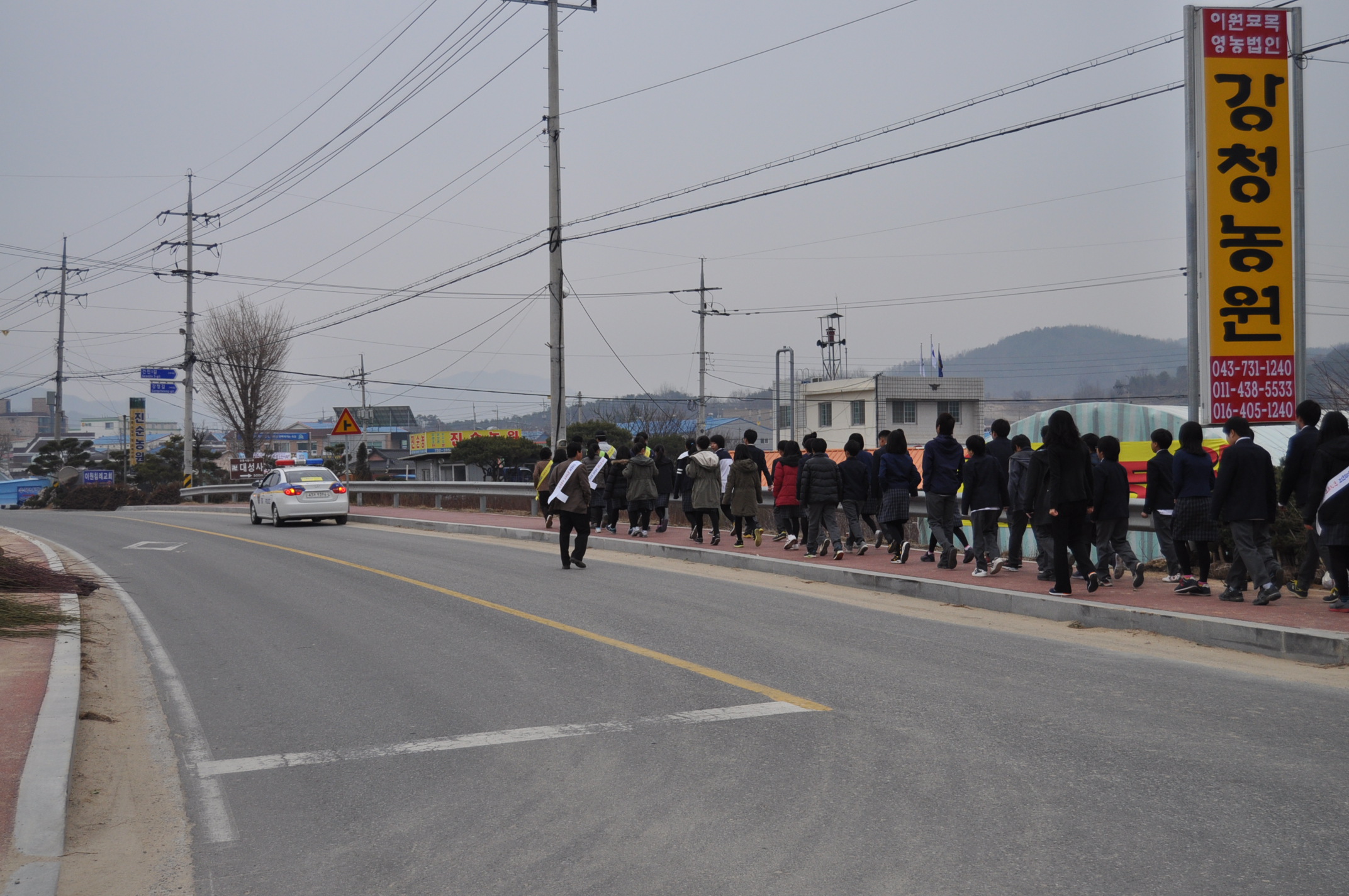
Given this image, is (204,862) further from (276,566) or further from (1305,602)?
(276,566)

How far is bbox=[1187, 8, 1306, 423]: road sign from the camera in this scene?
44.4 ft

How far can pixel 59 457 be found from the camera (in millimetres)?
62438

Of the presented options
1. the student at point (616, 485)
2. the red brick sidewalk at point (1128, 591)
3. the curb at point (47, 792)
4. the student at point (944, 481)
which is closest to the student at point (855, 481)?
the red brick sidewalk at point (1128, 591)

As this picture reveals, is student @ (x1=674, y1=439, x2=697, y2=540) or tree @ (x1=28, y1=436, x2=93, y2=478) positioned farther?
tree @ (x1=28, y1=436, x2=93, y2=478)

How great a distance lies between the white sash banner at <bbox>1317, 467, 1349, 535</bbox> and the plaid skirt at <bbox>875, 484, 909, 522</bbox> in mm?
5449

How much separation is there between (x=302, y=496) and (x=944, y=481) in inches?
711

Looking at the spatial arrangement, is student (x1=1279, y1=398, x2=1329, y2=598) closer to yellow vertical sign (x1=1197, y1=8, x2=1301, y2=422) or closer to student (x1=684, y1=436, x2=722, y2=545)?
yellow vertical sign (x1=1197, y1=8, x2=1301, y2=422)

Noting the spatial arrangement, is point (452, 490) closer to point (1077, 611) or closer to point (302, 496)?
point (302, 496)

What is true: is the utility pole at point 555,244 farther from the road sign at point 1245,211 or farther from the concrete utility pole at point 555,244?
the road sign at point 1245,211

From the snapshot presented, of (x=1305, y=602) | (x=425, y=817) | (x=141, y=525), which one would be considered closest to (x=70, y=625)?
(x=425, y=817)

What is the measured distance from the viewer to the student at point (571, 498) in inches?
581

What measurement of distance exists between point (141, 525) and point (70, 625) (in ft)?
63.5

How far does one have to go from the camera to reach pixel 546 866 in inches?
170

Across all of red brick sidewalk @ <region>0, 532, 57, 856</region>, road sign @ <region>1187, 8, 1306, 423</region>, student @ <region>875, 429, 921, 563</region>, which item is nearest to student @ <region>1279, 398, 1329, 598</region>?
road sign @ <region>1187, 8, 1306, 423</region>
